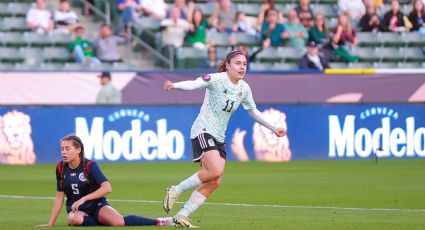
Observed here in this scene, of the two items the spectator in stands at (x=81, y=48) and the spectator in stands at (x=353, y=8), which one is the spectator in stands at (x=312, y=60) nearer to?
the spectator in stands at (x=353, y=8)

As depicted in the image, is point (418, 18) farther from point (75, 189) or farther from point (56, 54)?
point (75, 189)

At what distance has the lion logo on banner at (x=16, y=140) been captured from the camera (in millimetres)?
25922

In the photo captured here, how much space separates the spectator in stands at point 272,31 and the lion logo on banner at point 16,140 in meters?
7.73

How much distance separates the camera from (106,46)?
29234mm

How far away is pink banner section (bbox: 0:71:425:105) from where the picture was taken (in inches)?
1056

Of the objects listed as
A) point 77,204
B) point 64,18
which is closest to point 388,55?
point 64,18

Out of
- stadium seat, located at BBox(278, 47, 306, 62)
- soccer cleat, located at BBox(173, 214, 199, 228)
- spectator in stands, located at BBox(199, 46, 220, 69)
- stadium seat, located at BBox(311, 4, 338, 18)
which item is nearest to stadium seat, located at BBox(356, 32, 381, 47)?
stadium seat, located at BBox(311, 4, 338, 18)

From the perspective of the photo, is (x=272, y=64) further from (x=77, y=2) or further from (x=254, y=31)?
(x=77, y=2)

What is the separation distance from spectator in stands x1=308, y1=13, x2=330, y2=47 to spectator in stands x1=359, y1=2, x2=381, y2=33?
179 centimetres

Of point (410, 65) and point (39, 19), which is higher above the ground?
point (39, 19)

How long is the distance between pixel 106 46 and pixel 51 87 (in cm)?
268

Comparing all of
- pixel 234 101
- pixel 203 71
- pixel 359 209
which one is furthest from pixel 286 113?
pixel 234 101

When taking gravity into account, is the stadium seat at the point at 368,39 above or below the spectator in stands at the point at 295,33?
below

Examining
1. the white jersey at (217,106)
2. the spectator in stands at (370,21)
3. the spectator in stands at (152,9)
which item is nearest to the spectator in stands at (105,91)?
the spectator in stands at (152,9)
